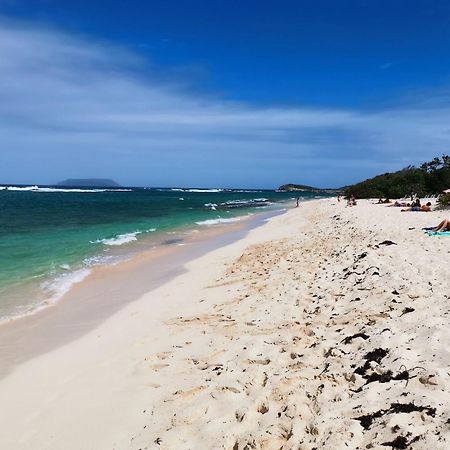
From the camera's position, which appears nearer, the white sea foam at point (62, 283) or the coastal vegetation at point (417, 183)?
the white sea foam at point (62, 283)

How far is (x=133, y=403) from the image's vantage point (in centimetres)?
446

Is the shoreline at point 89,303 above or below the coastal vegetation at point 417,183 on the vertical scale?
below

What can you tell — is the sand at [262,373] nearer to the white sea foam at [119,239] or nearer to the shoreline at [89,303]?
the shoreline at [89,303]

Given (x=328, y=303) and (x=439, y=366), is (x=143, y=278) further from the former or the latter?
(x=439, y=366)

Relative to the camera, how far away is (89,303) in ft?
30.2

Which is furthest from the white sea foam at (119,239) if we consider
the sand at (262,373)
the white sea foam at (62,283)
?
the sand at (262,373)

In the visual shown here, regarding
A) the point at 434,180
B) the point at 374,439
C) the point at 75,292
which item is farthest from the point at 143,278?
the point at 434,180

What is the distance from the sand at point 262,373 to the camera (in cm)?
343

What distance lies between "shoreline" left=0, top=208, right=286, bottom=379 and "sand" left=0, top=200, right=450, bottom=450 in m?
0.39

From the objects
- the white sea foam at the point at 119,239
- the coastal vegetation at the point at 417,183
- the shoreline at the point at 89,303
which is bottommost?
the shoreline at the point at 89,303

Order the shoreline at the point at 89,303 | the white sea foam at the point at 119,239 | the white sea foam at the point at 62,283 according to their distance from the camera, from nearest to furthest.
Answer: the shoreline at the point at 89,303 → the white sea foam at the point at 62,283 → the white sea foam at the point at 119,239

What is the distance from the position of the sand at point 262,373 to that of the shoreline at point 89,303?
1.27 feet

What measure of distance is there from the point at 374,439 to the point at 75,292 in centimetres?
858

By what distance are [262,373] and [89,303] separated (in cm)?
577
